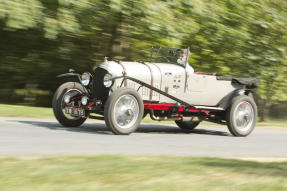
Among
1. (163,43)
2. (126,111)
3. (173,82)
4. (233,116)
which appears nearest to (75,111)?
(126,111)

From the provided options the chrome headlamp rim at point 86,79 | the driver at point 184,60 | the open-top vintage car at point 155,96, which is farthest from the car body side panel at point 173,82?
the chrome headlamp rim at point 86,79

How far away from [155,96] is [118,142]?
2.12 metres

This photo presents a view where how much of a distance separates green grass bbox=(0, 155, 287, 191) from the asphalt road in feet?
2.88

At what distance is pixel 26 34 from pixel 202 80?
9.88 meters

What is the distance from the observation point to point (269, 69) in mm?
19422

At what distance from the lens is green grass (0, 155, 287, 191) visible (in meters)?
4.95

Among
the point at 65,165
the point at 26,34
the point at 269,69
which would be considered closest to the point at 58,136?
the point at 65,165

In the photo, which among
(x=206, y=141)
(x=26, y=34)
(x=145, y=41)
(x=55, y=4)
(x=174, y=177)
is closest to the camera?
(x=174, y=177)

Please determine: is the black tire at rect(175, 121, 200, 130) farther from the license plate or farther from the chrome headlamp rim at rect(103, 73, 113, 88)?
the license plate

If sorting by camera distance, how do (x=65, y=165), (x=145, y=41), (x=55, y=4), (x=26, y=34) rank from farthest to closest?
(x=26, y=34)
(x=145, y=41)
(x=55, y=4)
(x=65, y=165)

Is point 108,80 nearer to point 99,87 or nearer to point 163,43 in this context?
point 99,87

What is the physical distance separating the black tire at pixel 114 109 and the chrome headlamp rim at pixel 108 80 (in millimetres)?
423

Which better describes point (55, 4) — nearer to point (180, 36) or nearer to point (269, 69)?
point (180, 36)

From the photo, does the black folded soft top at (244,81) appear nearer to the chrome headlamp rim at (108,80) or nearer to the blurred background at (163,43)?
the chrome headlamp rim at (108,80)
